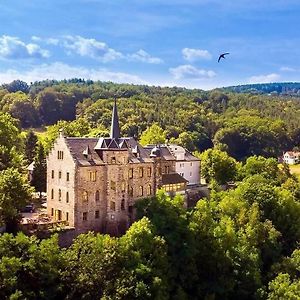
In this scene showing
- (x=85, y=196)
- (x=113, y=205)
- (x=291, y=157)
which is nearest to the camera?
(x=85, y=196)

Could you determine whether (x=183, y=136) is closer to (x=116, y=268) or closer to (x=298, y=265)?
(x=298, y=265)

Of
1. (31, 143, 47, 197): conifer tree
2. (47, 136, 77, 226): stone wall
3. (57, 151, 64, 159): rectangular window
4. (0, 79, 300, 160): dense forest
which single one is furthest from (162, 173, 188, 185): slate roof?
(0, 79, 300, 160): dense forest

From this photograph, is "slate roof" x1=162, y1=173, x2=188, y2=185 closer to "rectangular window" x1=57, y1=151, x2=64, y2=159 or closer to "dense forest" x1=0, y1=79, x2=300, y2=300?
"dense forest" x1=0, y1=79, x2=300, y2=300

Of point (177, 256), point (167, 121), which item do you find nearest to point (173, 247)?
point (177, 256)

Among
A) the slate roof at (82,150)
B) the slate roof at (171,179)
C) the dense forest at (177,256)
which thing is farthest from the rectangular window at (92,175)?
the slate roof at (171,179)

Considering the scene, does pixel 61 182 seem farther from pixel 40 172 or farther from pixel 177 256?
pixel 40 172

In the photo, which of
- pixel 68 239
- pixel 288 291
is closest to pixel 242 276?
pixel 288 291
